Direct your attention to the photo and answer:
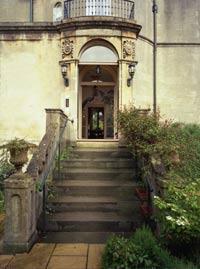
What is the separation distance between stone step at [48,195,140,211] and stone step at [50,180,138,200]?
1.05 feet

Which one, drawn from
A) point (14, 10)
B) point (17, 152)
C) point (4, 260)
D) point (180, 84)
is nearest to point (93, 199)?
point (17, 152)

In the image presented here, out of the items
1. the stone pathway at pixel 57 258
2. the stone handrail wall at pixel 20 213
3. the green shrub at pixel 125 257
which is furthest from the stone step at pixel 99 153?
the green shrub at pixel 125 257

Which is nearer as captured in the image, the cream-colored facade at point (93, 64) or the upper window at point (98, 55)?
the cream-colored facade at point (93, 64)

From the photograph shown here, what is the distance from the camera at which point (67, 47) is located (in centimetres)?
1507

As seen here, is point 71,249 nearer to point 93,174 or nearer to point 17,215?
point 17,215

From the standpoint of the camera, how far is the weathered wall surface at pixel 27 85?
1579 centimetres

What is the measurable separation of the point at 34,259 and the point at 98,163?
5340 mm

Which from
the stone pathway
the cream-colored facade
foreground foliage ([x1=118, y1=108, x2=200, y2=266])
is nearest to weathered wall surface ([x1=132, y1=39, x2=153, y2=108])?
the cream-colored facade

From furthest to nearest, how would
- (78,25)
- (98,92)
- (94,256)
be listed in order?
(98,92) < (78,25) < (94,256)

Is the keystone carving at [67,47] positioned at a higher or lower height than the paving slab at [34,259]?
higher

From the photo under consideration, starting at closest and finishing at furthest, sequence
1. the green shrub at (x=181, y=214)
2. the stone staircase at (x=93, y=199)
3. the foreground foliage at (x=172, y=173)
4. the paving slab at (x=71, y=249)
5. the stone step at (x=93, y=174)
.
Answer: the green shrub at (x=181, y=214) < the foreground foliage at (x=172, y=173) < the paving slab at (x=71, y=249) < the stone staircase at (x=93, y=199) < the stone step at (x=93, y=174)

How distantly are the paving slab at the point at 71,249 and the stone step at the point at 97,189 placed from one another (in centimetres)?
274

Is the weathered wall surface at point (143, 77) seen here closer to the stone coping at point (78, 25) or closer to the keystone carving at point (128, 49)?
the keystone carving at point (128, 49)

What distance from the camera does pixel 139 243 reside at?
19.6 ft
